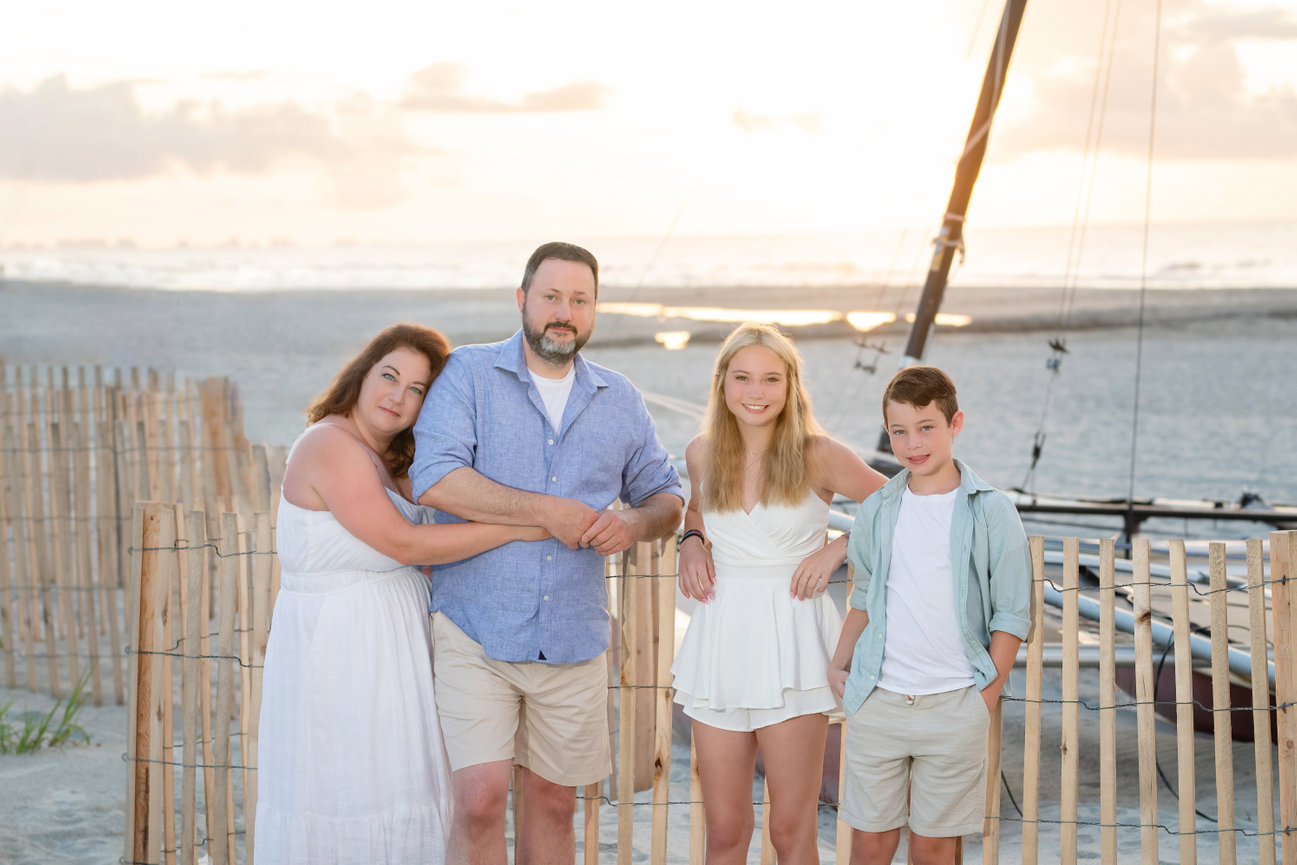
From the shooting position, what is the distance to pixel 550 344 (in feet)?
9.57

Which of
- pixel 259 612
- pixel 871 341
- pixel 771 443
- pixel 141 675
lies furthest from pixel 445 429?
pixel 871 341

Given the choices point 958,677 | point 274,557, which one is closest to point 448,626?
point 274,557

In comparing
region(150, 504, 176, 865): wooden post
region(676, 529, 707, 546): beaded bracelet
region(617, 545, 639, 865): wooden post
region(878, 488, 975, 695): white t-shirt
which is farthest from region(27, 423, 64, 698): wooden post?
region(878, 488, 975, 695): white t-shirt

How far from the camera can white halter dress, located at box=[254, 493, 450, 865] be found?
2.80 meters

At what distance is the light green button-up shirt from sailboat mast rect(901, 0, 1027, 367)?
5.44 meters

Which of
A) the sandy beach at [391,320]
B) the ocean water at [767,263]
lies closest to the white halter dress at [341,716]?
the sandy beach at [391,320]

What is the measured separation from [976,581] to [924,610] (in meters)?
0.15

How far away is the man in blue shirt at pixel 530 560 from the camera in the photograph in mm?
2832

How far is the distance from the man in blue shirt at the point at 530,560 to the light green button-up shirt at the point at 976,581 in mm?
660

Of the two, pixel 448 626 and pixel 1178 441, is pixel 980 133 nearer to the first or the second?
pixel 448 626

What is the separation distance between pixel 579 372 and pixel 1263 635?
1.99 metres

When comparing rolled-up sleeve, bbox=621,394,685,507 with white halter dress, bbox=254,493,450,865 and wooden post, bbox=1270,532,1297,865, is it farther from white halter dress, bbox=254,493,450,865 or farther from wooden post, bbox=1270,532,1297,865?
wooden post, bbox=1270,532,1297,865

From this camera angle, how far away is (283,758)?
283cm

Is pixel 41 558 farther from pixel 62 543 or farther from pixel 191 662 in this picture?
pixel 191 662
